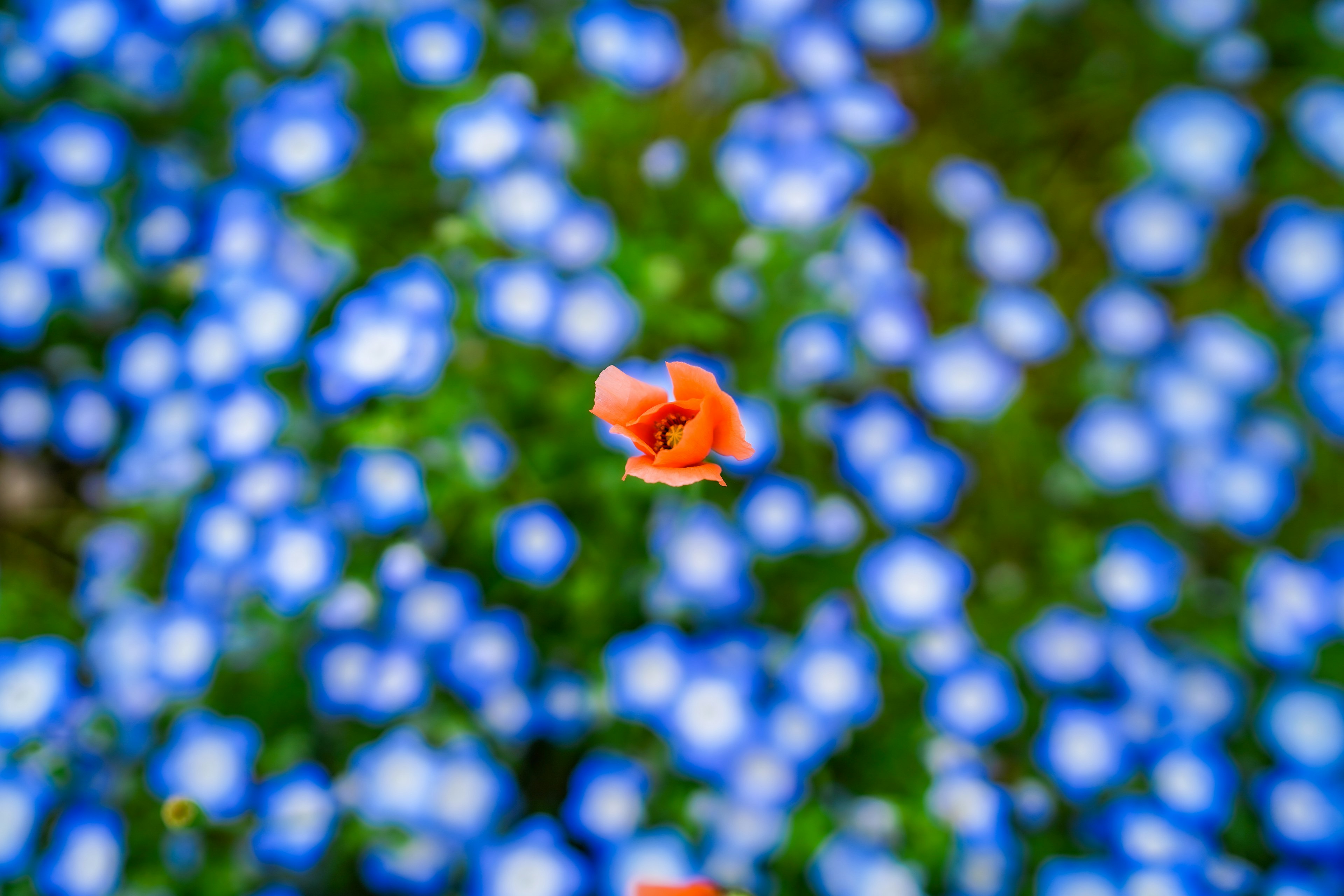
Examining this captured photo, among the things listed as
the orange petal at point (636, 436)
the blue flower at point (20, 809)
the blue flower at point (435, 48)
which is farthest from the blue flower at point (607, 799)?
the blue flower at point (435, 48)

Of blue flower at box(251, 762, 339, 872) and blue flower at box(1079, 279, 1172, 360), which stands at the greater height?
blue flower at box(1079, 279, 1172, 360)

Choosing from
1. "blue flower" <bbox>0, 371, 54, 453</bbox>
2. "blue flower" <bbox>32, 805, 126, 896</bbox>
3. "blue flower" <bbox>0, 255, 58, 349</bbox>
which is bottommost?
"blue flower" <bbox>32, 805, 126, 896</bbox>

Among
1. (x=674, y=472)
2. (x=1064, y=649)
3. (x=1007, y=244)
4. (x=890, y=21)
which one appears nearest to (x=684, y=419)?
(x=674, y=472)

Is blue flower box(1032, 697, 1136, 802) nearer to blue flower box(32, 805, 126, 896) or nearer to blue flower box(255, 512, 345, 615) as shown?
blue flower box(255, 512, 345, 615)

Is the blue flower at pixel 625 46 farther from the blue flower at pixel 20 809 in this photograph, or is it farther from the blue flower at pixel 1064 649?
the blue flower at pixel 20 809

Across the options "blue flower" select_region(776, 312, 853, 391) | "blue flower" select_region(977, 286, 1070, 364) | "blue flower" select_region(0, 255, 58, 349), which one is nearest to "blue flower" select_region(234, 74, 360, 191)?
"blue flower" select_region(0, 255, 58, 349)

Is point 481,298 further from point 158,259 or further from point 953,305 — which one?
point 953,305

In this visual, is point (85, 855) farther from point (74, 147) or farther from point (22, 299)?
point (74, 147)
